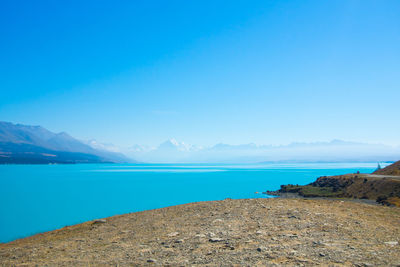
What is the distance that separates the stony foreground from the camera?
10.2 m

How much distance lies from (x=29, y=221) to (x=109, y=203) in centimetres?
1963

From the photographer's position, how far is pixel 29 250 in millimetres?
14398

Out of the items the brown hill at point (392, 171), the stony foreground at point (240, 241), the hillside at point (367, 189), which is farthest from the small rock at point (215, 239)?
the brown hill at point (392, 171)

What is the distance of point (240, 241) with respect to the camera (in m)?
12.3

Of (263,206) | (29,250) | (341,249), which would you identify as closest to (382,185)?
(263,206)

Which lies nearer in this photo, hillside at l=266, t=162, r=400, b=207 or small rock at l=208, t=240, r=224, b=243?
small rock at l=208, t=240, r=224, b=243

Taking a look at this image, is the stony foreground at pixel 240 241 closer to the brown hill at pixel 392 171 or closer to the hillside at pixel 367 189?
the hillside at pixel 367 189

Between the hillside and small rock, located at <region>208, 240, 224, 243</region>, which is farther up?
small rock, located at <region>208, 240, 224, 243</region>

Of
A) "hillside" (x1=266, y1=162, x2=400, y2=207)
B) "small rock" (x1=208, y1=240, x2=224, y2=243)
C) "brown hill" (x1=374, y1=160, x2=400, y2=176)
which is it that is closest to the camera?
"small rock" (x1=208, y1=240, x2=224, y2=243)

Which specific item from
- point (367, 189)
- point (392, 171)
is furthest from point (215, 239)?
point (392, 171)

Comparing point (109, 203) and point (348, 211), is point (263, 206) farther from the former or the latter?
point (109, 203)

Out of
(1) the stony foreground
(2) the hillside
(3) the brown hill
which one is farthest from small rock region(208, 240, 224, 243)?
(3) the brown hill

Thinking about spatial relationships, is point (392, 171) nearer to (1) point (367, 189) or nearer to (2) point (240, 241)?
(1) point (367, 189)

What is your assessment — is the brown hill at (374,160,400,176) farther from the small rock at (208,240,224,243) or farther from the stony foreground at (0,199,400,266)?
the small rock at (208,240,224,243)
